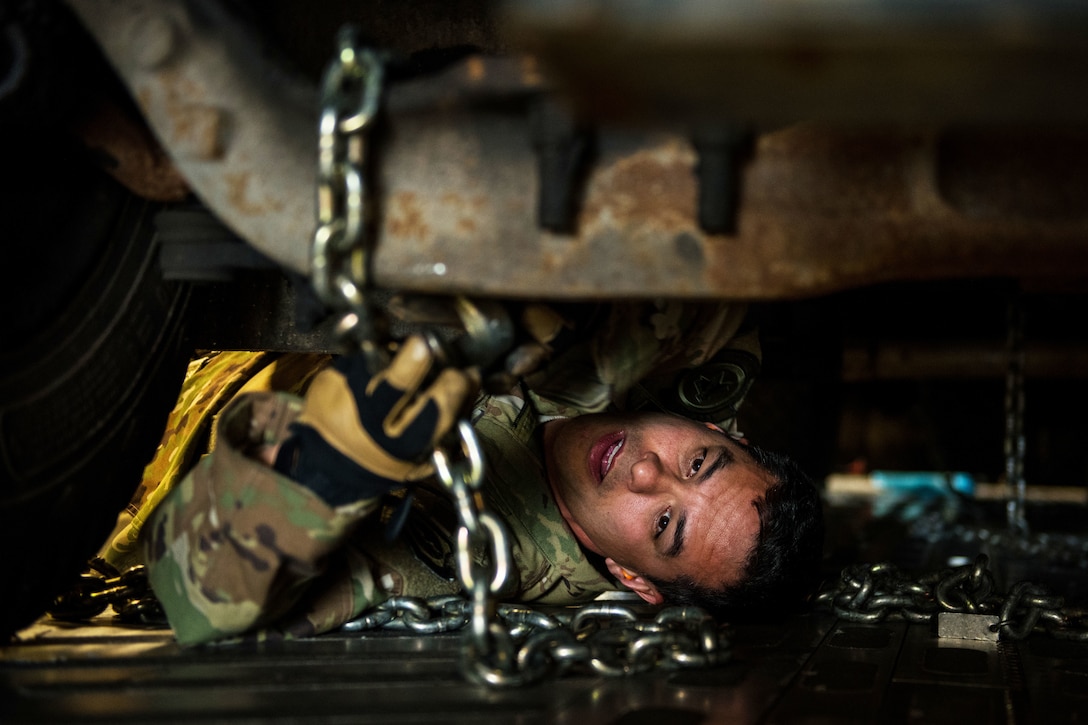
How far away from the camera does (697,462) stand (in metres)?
2.29

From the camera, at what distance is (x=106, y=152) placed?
1.36 meters

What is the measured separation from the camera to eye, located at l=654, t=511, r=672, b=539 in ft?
7.46

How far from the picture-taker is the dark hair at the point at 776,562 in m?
2.22

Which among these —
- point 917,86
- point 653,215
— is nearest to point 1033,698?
point 653,215

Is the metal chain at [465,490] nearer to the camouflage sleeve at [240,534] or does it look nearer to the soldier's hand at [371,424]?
the soldier's hand at [371,424]

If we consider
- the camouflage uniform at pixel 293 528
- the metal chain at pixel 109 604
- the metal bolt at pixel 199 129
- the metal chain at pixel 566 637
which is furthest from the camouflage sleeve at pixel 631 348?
the metal chain at pixel 109 604

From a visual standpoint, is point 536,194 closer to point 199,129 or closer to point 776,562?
point 199,129

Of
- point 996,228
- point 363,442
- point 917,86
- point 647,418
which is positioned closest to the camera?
point 917,86

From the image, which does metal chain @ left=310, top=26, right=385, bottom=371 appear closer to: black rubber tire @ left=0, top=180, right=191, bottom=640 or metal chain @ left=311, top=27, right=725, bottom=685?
metal chain @ left=311, top=27, right=725, bottom=685

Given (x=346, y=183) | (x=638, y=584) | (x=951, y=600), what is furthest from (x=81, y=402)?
(x=951, y=600)

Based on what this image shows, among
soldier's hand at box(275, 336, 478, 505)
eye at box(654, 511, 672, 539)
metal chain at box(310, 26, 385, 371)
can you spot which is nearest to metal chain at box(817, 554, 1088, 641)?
eye at box(654, 511, 672, 539)

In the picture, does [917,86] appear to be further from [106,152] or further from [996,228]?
[106,152]

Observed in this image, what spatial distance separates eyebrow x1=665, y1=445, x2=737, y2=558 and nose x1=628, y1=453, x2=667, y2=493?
0.09 meters

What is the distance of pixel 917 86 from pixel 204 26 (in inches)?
37.3
